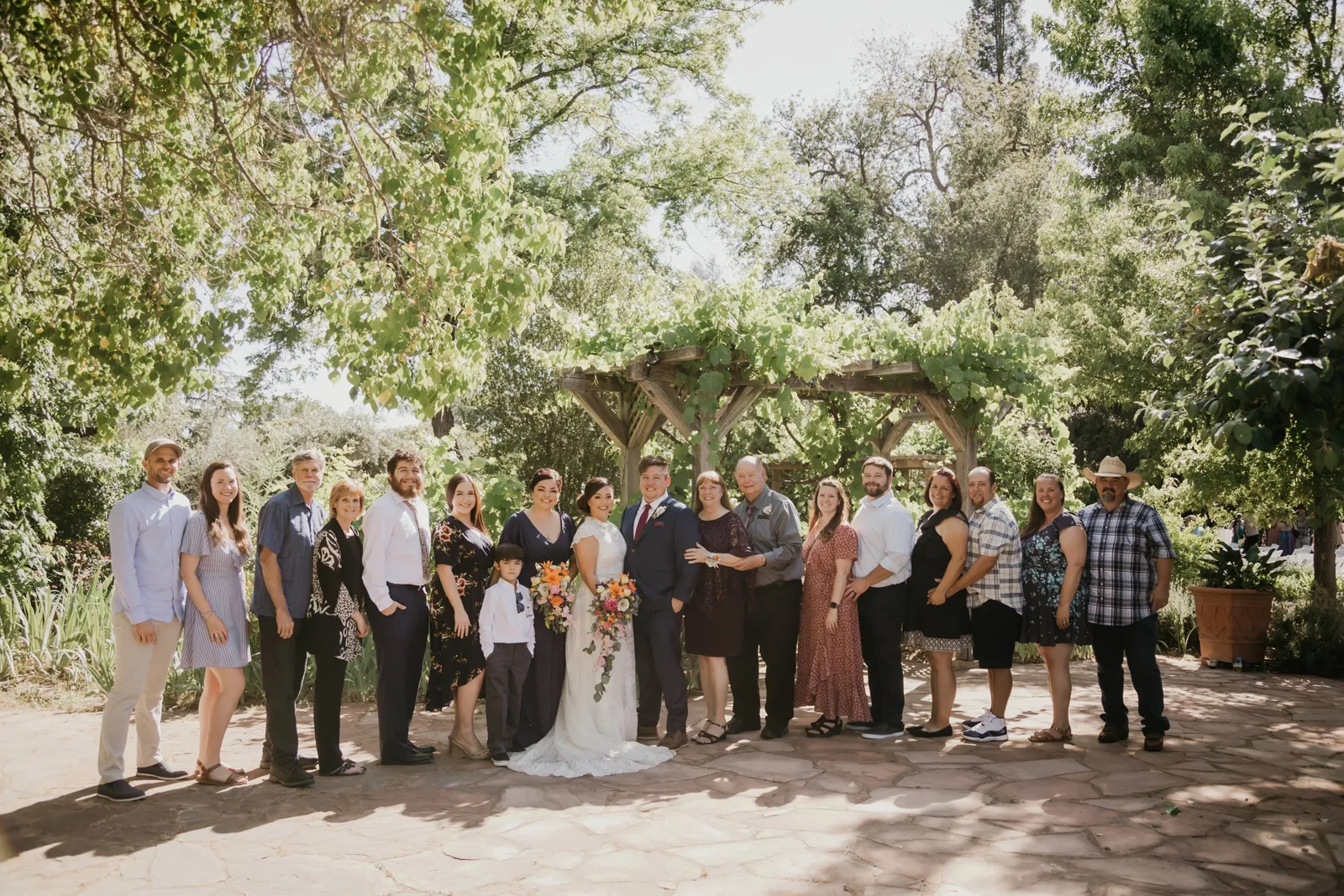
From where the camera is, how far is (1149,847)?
14.0 ft

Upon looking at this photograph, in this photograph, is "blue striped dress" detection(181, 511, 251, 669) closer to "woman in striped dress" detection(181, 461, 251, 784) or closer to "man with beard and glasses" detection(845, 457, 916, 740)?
"woman in striped dress" detection(181, 461, 251, 784)

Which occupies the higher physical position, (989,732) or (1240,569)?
(1240,569)

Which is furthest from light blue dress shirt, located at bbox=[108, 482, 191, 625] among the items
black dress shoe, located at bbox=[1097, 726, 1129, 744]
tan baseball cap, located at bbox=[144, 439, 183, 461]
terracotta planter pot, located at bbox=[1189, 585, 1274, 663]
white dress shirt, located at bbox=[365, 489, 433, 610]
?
terracotta planter pot, located at bbox=[1189, 585, 1274, 663]

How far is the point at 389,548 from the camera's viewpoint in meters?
5.59

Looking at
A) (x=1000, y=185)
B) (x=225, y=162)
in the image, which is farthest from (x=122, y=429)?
(x=1000, y=185)

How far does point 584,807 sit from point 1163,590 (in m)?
3.36

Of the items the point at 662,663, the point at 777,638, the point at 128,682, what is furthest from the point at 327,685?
the point at 777,638

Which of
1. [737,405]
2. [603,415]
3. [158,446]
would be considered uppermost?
[603,415]

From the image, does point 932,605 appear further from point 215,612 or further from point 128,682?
point 128,682

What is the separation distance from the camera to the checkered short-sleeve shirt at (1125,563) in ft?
19.8

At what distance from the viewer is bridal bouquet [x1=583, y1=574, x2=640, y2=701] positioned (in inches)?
235

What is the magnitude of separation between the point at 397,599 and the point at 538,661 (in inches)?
35.3

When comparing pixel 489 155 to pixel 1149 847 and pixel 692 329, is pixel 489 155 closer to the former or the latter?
pixel 692 329

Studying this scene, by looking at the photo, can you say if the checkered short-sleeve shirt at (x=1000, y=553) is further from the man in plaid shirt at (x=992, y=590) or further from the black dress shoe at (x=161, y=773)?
the black dress shoe at (x=161, y=773)
